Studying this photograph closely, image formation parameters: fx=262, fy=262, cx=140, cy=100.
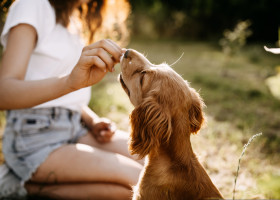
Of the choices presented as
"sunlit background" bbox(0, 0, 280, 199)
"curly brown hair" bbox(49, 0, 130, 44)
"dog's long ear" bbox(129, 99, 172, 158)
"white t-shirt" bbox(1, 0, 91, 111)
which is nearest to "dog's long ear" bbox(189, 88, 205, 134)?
"dog's long ear" bbox(129, 99, 172, 158)

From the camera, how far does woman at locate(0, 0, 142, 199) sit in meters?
2.11

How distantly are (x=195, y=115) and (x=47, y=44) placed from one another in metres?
1.55

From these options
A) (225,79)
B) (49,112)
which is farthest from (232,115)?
(49,112)

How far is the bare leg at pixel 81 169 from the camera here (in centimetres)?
237

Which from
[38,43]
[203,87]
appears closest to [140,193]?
[38,43]

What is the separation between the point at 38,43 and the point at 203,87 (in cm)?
532

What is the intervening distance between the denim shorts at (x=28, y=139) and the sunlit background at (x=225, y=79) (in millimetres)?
1038

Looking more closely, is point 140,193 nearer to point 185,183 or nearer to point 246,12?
point 185,183

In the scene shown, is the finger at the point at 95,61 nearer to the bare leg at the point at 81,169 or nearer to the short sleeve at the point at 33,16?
the short sleeve at the point at 33,16

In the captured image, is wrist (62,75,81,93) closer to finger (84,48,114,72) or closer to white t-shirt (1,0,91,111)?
finger (84,48,114,72)

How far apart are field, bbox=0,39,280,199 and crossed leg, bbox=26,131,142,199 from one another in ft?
2.50

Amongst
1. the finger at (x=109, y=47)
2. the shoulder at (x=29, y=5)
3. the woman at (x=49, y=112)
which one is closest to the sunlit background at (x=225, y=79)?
the shoulder at (x=29, y=5)

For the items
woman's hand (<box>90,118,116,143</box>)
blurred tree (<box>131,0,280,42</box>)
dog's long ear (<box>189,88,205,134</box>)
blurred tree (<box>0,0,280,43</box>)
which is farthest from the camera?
blurred tree (<box>0,0,280,43</box>)

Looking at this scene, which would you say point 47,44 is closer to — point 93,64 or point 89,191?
point 93,64
